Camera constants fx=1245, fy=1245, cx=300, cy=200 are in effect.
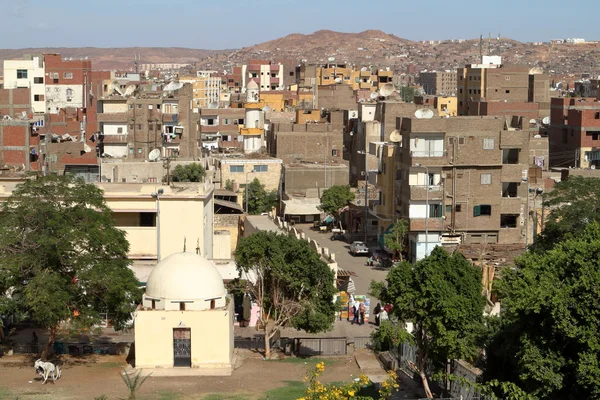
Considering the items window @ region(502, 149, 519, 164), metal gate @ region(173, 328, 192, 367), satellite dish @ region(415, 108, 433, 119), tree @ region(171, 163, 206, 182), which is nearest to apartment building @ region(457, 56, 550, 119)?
tree @ region(171, 163, 206, 182)

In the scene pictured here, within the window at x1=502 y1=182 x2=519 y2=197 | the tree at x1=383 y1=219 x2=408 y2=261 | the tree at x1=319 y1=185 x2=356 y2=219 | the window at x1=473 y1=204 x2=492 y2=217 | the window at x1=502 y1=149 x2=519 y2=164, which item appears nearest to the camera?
the tree at x1=383 y1=219 x2=408 y2=261

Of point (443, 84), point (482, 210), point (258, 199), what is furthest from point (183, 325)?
point (443, 84)

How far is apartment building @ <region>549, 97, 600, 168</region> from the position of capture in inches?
2805

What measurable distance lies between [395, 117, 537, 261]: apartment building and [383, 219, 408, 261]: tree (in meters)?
0.33

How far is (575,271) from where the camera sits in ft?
65.0

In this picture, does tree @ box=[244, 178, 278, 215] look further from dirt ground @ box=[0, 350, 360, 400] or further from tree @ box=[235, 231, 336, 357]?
dirt ground @ box=[0, 350, 360, 400]

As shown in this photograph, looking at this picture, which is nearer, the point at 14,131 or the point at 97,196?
the point at 97,196

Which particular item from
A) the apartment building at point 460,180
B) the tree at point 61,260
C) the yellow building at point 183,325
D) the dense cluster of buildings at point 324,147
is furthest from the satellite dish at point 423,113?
the yellow building at point 183,325

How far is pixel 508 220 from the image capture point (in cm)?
4772

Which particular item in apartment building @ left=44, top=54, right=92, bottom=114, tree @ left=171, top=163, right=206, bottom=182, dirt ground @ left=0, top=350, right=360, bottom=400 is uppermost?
apartment building @ left=44, top=54, right=92, bottom=114

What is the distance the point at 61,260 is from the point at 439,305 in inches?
355

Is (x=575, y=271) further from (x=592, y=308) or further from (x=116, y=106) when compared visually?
(x=116, y=106)

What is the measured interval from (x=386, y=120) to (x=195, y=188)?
31484mm

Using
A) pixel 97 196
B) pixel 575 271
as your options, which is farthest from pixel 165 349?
pixel 575 271
